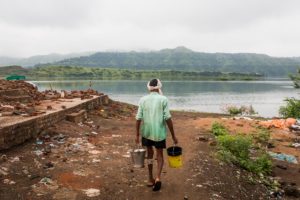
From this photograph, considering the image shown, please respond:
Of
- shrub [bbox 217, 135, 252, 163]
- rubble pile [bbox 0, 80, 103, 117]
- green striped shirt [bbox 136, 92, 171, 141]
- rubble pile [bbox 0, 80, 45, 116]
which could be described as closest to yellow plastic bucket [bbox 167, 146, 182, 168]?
green striped shirt [bbox 136, 92, 171, 141]

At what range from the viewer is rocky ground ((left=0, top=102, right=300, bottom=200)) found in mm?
6867

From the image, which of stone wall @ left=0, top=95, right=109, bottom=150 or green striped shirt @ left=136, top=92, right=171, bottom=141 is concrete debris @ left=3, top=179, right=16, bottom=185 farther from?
green striped shirt @ left=136, top=92, right=171, bottom=141

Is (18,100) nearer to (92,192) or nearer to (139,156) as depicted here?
(92,192)

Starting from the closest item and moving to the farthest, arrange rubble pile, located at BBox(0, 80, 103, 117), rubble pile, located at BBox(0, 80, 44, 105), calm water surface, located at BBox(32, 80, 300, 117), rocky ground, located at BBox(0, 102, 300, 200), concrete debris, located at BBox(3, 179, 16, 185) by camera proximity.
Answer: rocky ground, located at BBox(0, 102, 300, 200), concrete debris, located at BBox(3, 179, 16, 185), rubble pile, located at BBox(0, 80, 103, 117), rubble pile, located at BBox(0, 80, 44, 105), calm water surface, located at BBox(32, 80, 300, 117)

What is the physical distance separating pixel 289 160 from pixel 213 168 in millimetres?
4348

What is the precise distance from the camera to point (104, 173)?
8062mm

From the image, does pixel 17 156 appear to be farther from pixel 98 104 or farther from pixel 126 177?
pixel 98 104

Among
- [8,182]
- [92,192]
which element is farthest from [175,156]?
[8,182]

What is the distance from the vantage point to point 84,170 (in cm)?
818

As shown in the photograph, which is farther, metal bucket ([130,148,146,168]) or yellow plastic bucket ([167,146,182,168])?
metal bucket ([130,148,146,168])

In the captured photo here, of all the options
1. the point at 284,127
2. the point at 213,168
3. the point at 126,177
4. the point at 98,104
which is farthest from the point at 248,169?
the point at 98,104

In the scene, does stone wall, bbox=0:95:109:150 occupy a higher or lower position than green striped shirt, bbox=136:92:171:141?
lower

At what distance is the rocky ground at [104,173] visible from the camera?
22.5ft

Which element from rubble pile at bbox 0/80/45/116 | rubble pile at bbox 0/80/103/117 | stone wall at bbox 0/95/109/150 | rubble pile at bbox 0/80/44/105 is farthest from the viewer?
rubble pile at bbox 0/80/44/105
